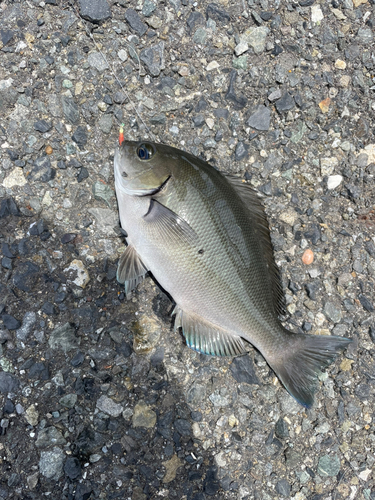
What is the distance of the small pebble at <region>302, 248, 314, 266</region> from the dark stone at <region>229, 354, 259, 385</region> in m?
0.87

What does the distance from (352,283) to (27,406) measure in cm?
251

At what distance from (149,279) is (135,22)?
1912 mm

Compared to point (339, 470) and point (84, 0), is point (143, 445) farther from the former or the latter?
point (84, 0)

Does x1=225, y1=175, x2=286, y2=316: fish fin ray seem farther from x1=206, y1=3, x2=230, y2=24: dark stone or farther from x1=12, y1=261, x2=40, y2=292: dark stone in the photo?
x1=12, y1=261, x2=40, y2=292: dark stone

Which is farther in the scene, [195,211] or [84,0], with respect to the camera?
[84,0]

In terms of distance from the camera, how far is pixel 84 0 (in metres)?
2.84

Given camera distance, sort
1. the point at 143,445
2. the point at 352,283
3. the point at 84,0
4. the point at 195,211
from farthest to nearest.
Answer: the point at 352,283
the point at 84,0
the point at 143,445
the point at 195,211

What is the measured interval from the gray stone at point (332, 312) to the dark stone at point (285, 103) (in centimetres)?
154

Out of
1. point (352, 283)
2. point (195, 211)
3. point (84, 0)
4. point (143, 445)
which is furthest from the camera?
point (352, 283)

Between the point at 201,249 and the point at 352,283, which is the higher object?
the point at 201,249

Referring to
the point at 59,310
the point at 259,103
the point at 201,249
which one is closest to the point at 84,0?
the point at 259,103

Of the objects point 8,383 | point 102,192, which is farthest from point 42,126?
point 8,383

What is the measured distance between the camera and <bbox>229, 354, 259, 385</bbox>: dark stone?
2.83 metres

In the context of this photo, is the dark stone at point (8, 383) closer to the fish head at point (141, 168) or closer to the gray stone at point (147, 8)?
the fish head at point (141, 168)
